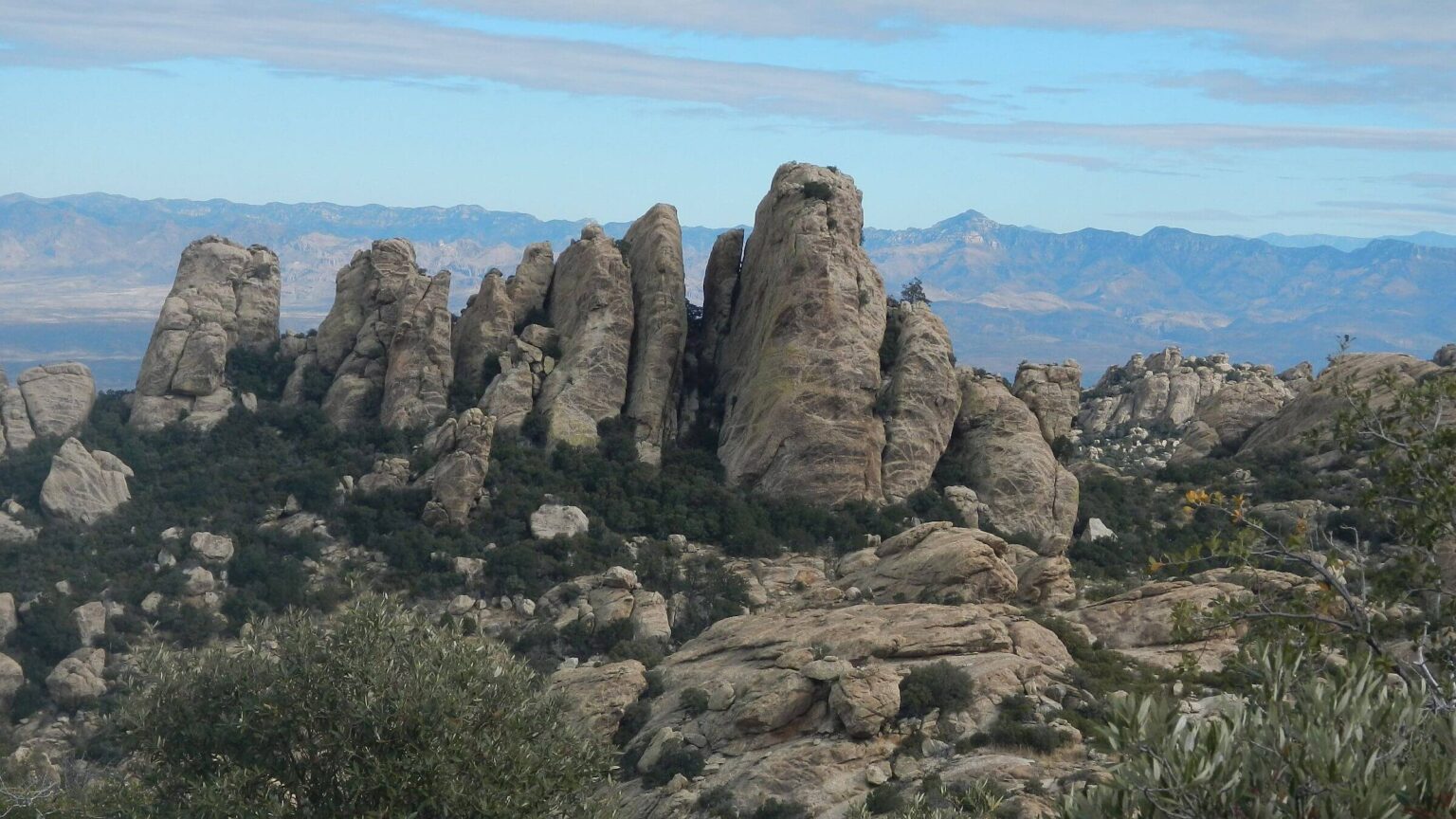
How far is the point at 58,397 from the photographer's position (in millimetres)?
58656

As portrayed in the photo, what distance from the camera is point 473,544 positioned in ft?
160

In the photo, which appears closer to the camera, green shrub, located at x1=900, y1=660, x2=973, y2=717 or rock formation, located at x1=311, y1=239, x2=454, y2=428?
green shrub, located at x1=900, y1=660, x2=973, y2=717

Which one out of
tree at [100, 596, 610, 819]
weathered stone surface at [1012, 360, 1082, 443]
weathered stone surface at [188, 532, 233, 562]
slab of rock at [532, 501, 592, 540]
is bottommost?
weathered stone surface at [188, 532, 233, 562]

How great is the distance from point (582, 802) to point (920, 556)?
2094 cm

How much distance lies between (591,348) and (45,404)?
2497 centimetres

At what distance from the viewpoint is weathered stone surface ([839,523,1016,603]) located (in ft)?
121

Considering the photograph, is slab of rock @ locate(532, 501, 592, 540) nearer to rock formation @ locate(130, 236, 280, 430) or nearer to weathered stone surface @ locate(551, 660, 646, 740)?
weathered stone surface @ locate(551, 660, 646, 740)

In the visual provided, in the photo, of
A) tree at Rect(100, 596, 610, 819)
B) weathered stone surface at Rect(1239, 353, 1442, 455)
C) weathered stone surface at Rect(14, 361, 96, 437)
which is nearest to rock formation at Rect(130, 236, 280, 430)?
weathered stone surface at Rect(14, 361, 96, 437)

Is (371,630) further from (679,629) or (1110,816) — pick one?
(679,629)

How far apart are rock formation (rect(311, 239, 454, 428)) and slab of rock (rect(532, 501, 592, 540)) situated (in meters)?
8.83

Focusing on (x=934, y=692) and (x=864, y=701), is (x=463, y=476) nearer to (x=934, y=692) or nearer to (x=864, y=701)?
(x=864, y=701)

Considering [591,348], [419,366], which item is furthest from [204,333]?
[591,348]

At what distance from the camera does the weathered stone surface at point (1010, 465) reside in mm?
51438

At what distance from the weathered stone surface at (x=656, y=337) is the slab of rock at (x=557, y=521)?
5263 millimetres
